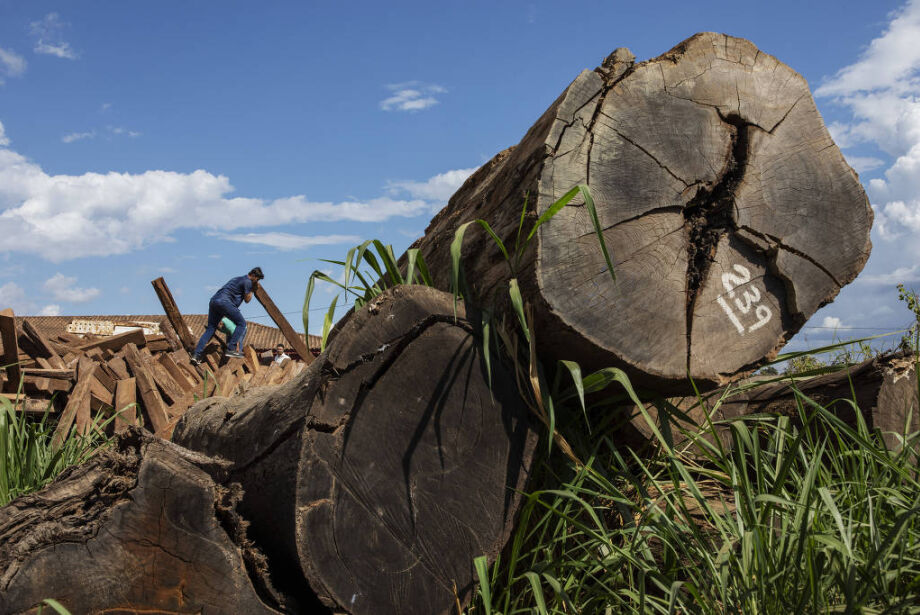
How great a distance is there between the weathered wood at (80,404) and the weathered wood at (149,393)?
1.39ft

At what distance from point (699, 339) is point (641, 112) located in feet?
2.49

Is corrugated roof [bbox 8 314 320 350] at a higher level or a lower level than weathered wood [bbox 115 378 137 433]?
higher

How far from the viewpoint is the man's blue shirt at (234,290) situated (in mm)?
10367

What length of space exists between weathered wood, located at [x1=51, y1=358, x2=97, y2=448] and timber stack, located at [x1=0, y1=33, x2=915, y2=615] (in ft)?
11.8

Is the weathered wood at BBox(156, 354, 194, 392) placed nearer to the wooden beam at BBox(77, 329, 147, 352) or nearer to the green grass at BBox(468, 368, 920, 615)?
the wooden beam at BBox(77, 329, 147, 352)

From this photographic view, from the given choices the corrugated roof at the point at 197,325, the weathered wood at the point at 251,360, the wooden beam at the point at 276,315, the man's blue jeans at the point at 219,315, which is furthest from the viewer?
the corrugated roof at the point at 197,325

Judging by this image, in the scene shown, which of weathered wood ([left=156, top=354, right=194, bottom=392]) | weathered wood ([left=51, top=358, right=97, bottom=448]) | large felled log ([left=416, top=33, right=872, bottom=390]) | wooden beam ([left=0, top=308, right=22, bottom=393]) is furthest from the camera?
weathered wood ([left=156, top=354, right=194, bottom=392])

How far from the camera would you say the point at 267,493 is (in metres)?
1.96

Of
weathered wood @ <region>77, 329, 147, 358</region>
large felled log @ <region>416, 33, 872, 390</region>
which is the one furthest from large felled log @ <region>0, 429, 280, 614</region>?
weathered wood @ <region>77, 329, 147, 358</region>

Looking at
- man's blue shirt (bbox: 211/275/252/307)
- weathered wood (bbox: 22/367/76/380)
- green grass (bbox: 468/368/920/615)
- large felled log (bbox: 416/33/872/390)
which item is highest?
man's blue shirt (bbox: 211/275/252/307)

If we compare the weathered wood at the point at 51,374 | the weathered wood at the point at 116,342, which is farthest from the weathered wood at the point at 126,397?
the weathered wood at the point at 116,342

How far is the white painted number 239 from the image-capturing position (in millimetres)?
2242

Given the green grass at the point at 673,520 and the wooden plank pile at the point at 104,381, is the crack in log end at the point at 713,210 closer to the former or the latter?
the green grass at the point at 673,520

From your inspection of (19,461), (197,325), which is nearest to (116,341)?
(19,461)
